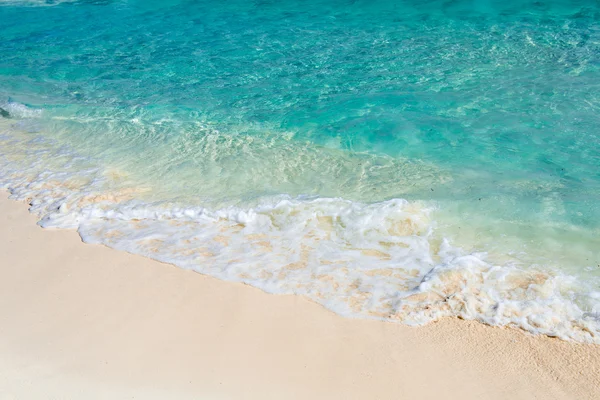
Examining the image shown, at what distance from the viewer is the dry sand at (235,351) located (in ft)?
11.6

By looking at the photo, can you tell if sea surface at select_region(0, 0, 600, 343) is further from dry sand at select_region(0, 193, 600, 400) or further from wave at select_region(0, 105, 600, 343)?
dry sand at select_region(0, 193, 600, 400)

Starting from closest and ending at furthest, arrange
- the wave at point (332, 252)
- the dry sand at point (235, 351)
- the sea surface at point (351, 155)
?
the dry sand at point (235, 351) < the wave at point (332, 252) < the sea surface at point (351, 155)

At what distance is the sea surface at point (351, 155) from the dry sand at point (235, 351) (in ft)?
0.77

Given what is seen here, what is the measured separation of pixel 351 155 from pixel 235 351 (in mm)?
3630

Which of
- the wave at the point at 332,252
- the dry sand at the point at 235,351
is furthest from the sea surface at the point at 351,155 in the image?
the dry sand at the point at 235,351

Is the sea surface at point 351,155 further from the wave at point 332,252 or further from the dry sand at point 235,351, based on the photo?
the dry sand at point 235,351

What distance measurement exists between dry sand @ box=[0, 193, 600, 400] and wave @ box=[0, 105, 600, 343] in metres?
0.18

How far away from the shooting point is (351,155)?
6824 mm

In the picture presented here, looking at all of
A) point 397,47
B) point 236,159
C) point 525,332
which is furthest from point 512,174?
point 397,47

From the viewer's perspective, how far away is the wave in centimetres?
416

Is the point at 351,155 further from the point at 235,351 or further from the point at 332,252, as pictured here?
the point at 235,351

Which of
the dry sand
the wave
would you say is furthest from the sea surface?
the dry sand

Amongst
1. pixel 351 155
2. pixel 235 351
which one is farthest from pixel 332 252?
pixel 351 155

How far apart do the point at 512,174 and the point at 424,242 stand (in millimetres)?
1857
